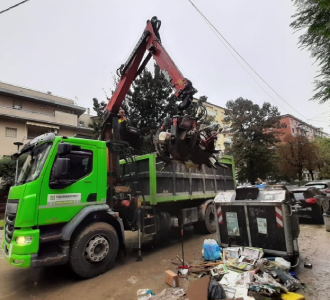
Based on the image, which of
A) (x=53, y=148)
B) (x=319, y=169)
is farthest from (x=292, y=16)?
(x=319, y=169)

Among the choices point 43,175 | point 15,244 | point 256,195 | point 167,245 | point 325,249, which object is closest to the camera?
point 15,244

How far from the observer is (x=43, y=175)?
3.92 metres

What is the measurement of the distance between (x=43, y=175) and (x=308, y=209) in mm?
8782

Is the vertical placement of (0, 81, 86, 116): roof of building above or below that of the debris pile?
Answer: above

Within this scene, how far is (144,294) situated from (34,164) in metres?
3.08

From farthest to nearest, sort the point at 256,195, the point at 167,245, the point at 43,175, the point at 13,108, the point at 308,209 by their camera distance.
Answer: the point at 13,108 < the point at 308,209 < the point at 167,245 < the point at 256,195 < the point at 43,175

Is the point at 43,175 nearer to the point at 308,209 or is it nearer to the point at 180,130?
the point at 180,130

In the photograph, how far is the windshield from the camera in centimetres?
404

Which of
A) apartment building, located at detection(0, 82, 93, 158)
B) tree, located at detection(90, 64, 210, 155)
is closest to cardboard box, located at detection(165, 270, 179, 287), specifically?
tree, located at detection(90, 64, 210, 155)

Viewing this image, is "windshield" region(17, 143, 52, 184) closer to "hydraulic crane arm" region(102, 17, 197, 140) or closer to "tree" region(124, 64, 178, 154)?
"hydraulic crane arm" region(102, 17, 197, 140)

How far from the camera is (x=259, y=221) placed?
439 centimetres

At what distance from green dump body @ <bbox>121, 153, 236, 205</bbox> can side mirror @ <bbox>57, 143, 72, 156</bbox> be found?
6.80 ft

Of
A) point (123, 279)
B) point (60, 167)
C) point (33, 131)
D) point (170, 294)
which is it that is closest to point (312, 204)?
point (170, 294)

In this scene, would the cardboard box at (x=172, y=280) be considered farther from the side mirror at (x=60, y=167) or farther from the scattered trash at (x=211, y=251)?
the side mirror at (x=60, y=167)
